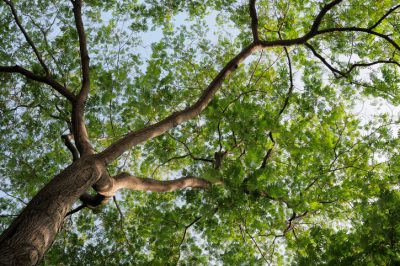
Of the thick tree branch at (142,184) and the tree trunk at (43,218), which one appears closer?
the tree trunk at (43,218)

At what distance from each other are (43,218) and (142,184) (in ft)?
7.90

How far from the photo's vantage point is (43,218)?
369 centimetres

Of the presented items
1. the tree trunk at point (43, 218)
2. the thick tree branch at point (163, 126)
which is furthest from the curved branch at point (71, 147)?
the tree trunk at point (43, 218)

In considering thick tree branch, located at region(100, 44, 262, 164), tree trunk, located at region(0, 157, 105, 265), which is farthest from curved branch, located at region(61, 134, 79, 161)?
tree trunk, located at region(0, 157, 105, 265)

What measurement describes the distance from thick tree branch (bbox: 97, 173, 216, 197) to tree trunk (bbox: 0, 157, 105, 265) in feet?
2.32

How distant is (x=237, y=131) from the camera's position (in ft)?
18.9

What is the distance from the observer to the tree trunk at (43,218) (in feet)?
10.7

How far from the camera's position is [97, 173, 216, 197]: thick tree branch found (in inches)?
210

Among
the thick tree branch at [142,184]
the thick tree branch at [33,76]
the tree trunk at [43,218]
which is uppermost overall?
the thick tree branch at [33,76]

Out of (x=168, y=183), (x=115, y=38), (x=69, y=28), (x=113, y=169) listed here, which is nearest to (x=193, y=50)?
(x=115, y=38)

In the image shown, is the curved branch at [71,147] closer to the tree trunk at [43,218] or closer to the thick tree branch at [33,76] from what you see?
the thick tree branch at [33,76]

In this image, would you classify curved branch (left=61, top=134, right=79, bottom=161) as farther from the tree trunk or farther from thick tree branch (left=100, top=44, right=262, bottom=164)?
the tree trunk

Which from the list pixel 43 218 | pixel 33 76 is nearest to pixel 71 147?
pixel 33 76

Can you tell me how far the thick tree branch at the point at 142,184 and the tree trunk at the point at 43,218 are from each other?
0.71 metres
